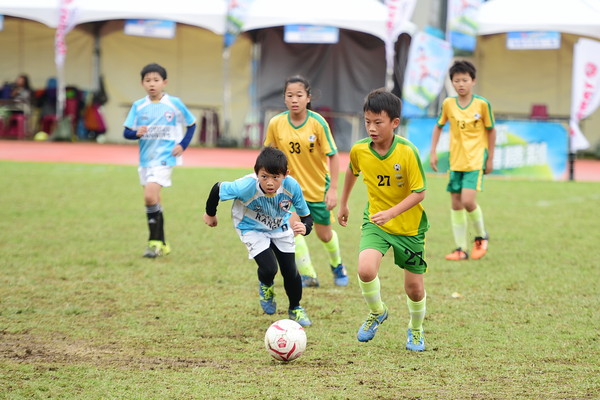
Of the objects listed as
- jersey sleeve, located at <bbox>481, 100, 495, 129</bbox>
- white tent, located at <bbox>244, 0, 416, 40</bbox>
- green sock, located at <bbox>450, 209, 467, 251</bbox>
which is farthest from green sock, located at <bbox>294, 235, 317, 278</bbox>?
white tent, located at <bbox>244, 0, 416, 40</bbox>

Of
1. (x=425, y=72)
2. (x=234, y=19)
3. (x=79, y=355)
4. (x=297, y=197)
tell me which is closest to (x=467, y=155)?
(x=297, y=197)

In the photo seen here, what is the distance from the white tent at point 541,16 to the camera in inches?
845

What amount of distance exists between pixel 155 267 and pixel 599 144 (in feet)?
61.8

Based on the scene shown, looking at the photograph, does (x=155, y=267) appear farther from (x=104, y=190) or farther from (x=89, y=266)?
(x=104, y=190)

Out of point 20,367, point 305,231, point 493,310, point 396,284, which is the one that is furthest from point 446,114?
point 20,367

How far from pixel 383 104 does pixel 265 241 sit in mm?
1391

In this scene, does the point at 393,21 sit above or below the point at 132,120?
above

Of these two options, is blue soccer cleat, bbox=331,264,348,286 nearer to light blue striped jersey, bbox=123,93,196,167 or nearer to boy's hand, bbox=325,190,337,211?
boy's hand, bbox=325,190,337,211

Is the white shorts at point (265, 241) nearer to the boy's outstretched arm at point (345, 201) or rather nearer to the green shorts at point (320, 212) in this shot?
the boy's outstretched arm at point (345, 201)

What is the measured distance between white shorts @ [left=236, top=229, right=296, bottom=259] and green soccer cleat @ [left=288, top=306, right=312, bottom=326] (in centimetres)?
42

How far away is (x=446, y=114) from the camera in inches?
354

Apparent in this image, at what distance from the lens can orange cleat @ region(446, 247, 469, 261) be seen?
8820 mm

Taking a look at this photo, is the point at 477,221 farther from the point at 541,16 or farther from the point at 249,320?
the point at 541,16

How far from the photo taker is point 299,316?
19.6 feet
